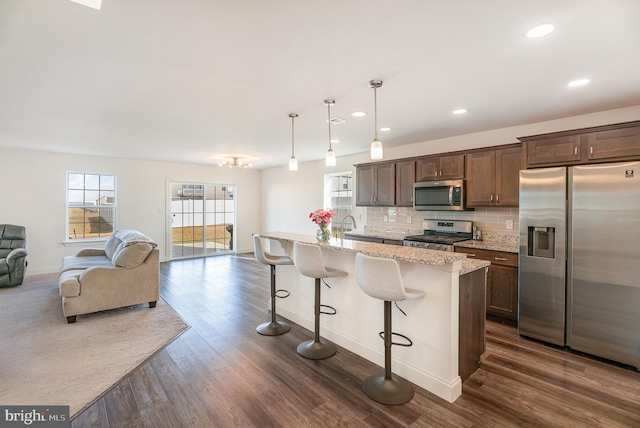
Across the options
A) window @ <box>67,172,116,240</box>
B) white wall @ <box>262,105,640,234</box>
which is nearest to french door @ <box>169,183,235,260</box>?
white wall @ <box>262,105,640,234</box>

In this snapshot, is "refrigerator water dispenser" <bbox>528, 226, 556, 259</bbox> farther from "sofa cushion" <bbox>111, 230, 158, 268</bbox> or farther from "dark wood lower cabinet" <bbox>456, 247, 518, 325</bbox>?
"sofa cushion" <bbox>111, 230, 158, 268</bbox>

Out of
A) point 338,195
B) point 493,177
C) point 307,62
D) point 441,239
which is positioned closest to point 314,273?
point 307,62

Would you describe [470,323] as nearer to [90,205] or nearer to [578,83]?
[578,83]

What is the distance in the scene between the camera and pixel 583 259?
292 cm

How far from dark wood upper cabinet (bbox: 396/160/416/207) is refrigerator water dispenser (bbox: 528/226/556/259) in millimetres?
1879

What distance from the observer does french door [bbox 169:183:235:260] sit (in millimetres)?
7883

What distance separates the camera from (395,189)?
5.14 metres

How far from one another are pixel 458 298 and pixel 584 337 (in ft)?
5.55

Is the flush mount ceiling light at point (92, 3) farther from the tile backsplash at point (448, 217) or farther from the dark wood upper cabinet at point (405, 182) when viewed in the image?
the tile backsplash at point (448, 217)

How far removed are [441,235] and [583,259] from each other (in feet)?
6.23

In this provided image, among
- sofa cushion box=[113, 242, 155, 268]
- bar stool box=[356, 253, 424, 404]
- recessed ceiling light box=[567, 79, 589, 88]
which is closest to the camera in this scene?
bar stool box=[356, 253, 424, 404]

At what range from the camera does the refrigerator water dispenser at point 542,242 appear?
312cm

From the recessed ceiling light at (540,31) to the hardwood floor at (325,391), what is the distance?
248 centimetres

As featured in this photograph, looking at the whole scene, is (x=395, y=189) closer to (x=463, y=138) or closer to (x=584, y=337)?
(x=463, y=138)
